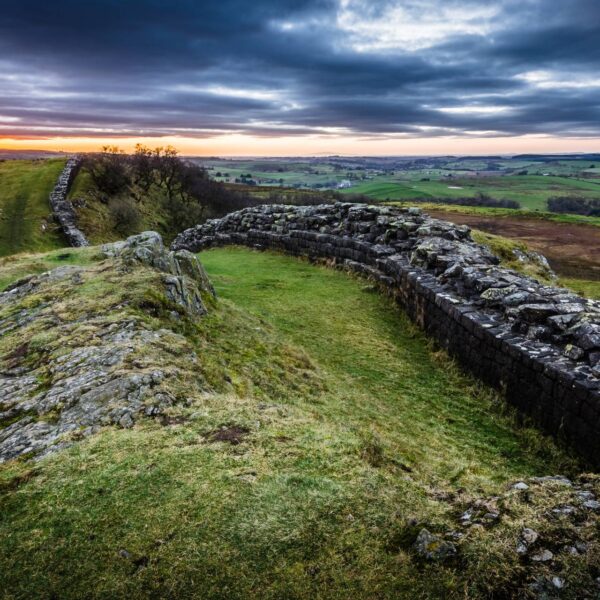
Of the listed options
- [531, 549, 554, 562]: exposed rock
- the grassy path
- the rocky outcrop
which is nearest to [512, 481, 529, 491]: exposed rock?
the grassy path

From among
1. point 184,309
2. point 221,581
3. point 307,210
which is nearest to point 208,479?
point 221,581

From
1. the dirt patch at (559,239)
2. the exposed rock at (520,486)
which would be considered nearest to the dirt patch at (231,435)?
the exposed rock at (520,486)

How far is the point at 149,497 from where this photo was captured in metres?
4.34

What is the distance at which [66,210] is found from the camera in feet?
178

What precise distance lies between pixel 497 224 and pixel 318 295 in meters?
58.8

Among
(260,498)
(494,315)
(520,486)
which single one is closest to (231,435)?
(260,498)

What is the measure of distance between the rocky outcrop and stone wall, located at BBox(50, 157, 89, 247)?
3745 centimetres

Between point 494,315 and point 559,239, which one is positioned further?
point 559,239

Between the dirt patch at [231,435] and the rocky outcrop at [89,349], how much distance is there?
0.91m

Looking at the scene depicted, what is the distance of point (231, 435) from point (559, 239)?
187 ft

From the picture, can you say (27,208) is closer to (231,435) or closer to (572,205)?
(231,435)

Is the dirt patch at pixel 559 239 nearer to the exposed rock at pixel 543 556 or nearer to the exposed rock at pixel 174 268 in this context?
the exposed rock at pixel 174 268

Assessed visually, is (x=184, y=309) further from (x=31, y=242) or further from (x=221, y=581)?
(x=31, y=242)

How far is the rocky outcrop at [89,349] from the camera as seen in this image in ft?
18.4
